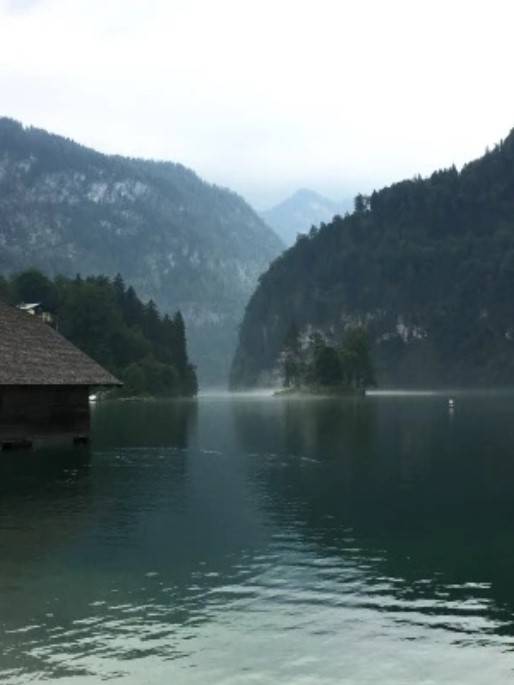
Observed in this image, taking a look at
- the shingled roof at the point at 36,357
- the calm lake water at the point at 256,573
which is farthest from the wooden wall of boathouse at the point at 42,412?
the calm lake water at the point at 256,573

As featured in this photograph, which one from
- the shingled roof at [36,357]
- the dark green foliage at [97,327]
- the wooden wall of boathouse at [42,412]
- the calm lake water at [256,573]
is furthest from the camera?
the dark green foliage at [97,327]

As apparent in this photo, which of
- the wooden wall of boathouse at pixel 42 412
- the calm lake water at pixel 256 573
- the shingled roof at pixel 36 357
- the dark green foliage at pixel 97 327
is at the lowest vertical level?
the calm lake water at pixel 256 573

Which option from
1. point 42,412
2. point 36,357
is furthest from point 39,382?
point 42,412

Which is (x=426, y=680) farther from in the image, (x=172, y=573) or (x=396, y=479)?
(x=396, y=479)

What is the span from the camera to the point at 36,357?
169ft

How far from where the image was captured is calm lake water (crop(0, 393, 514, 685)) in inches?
593

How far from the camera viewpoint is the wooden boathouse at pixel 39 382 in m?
49.8

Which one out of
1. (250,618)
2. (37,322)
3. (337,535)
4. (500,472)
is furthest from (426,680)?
(37,322)

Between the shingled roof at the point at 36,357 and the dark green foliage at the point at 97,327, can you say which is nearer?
the shingled roof at the point at 36,357

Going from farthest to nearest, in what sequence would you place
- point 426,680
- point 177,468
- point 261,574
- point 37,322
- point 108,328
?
point 108,328 < point 37,322 < point 177,468 < point 261,574 < point 426,680

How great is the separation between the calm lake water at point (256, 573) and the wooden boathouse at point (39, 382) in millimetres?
5667

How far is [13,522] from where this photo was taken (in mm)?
28703

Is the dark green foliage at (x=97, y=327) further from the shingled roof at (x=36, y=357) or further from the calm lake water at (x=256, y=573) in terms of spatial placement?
the calm lake water at (x=256, y=573)

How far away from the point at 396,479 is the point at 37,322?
28.5 m
